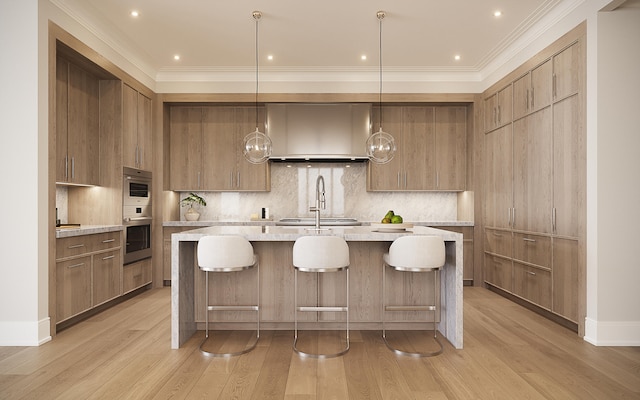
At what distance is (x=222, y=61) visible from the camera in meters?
5.50

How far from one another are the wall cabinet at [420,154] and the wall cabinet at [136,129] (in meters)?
3.07

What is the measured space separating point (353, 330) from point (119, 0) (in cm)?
365

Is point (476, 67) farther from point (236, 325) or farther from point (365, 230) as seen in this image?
point (236, 325)

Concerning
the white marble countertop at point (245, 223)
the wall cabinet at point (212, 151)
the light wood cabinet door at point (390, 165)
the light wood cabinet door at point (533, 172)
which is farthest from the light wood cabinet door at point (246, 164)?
the light wood cabinet door at point (533, 172)

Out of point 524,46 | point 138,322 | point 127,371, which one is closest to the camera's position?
point 127,371

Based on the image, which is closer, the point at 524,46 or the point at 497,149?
the point at 524,46

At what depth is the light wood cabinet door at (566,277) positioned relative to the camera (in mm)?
3637

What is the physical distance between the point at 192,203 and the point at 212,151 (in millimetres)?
923

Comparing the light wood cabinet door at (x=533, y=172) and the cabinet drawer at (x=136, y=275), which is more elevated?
the light wood cabinet door at (x=533, y=172)

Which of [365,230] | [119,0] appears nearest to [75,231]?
[119,0]

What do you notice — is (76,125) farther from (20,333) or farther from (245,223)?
(245,223)

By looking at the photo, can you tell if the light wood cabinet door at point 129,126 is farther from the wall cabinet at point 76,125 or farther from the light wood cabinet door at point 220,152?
the light wood cabinet door at point 220,152

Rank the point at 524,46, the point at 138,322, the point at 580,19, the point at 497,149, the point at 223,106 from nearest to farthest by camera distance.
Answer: the point at 580,19 < the point at 138,322 < the point at 524,46 < the point at 497,149 < the point at 223,106

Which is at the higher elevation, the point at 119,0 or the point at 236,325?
the point at 119,0
